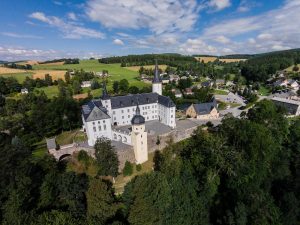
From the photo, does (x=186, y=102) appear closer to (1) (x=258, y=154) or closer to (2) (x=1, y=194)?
(1) (x=258, y=154)

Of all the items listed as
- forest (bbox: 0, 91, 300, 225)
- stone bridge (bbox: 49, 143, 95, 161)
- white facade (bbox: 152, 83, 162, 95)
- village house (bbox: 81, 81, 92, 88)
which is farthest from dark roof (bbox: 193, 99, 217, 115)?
village house (bbox: 81, 81, 92, 88)

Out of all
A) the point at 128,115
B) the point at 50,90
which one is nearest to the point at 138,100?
the point at 128,115

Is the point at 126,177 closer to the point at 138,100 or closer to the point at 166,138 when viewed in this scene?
the point at 166,138

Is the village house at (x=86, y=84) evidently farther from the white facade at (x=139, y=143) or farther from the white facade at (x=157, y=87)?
the white facade at (x=139, y=143)

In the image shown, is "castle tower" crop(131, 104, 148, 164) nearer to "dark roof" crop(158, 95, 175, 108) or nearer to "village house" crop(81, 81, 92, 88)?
"dark roof" crop(158, 95, 175, 108)

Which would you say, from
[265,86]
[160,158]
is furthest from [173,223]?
[265,86]
